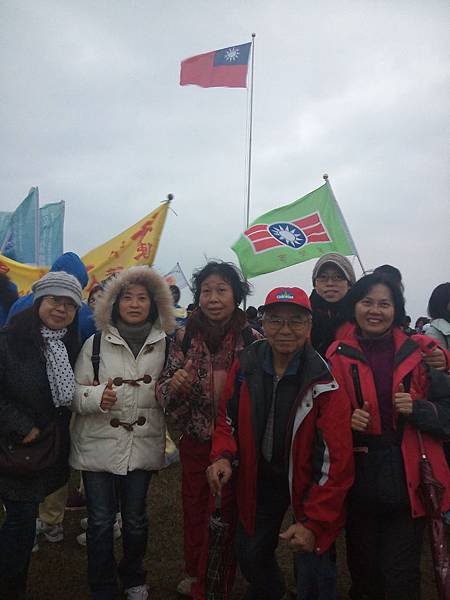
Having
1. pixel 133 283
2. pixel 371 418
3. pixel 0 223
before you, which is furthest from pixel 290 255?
pixel 0 223

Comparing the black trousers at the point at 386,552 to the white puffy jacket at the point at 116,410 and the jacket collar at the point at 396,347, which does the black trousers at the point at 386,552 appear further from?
the white puffy jacket at the point at 116,410

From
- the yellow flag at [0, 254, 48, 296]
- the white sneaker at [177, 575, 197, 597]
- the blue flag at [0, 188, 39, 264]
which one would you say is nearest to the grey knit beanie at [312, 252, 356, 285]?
the white sneaker at [177, 575, 197, 597]

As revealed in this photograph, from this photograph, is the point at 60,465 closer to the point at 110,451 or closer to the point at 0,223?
the point at 110,451

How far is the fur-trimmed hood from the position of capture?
288 cm

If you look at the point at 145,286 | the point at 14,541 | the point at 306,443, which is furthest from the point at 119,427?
the point at 306,443

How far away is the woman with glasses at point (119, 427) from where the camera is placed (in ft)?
8.57

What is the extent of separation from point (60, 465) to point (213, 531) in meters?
1.05

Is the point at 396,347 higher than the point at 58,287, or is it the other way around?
the point at 58,287

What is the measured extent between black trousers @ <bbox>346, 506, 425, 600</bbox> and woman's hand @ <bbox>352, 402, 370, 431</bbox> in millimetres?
540

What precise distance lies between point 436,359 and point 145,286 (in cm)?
192

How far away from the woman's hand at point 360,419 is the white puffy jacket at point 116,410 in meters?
1.28

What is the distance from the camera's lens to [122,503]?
2.76 metres

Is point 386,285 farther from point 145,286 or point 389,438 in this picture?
point 145,286

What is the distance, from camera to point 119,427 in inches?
107
